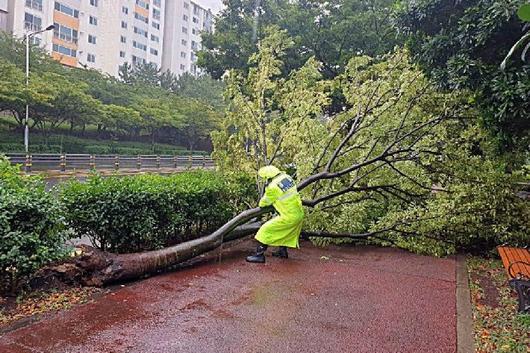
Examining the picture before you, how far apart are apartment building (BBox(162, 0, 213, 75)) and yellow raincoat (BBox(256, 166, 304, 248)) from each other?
57404 mm

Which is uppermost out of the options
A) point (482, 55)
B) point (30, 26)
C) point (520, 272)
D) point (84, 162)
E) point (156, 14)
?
point (156, 14)

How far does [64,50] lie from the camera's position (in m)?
45.3

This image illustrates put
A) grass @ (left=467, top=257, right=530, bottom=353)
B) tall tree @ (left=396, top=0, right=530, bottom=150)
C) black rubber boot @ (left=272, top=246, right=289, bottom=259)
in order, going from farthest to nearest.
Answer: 1. black rubber boot @ (left=272, top=246, right=289, bottom=259)
2. tall tree @ (left=396, top=0, right=530, bottom=150)
3. grass @ (left=467, top=257, right=530, bottom=353)

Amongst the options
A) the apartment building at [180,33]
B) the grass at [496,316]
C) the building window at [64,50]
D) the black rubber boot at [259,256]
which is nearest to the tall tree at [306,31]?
the grass at [496,316]

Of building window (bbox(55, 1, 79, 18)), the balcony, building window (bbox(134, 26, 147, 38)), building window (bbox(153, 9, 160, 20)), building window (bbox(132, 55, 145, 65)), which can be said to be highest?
building window (bbox(153, 9, 160, 20))

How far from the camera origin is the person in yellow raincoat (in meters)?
6.63

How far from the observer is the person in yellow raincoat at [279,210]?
6.63 m

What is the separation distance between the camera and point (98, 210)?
17.8ft

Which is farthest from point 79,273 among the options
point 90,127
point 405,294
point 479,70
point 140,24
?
point 140,24

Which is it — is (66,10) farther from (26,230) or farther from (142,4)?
(26,230)

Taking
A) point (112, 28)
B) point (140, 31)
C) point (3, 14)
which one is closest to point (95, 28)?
point (112, 28)

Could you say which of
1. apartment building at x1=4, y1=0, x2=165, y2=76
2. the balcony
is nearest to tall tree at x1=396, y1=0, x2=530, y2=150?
apartment building at x1=4, y1=0, x2=165, y2=76

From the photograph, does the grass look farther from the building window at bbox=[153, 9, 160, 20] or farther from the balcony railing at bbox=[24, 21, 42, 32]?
the building window at bbox=[153, 9, 160, 20]

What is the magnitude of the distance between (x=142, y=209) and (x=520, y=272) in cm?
445
